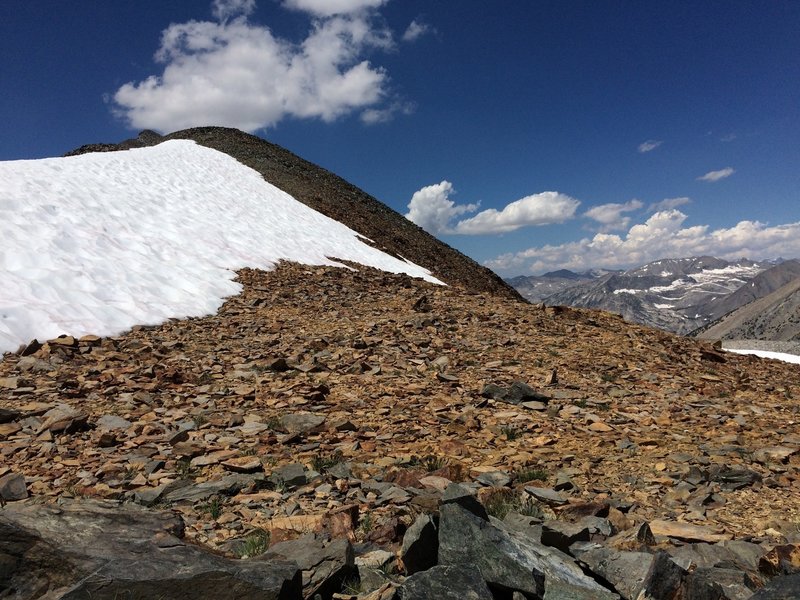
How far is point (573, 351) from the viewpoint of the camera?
1359 centimetres

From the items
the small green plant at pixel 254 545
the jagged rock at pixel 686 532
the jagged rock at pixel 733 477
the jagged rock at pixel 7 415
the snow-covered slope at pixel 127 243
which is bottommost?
the jagged rock at pixel 686 532

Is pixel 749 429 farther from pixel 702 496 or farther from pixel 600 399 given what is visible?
pixel 702 496

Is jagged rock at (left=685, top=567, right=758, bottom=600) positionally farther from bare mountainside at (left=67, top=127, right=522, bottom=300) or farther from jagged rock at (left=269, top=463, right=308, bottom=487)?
bare mountainside at (left=67, top=127, right=522, bottom=300)

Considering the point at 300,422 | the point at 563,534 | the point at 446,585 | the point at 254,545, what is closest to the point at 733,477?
the point at 563,534

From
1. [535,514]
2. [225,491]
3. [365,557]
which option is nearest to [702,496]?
[535,514]

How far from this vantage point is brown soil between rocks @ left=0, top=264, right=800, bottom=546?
239 inches

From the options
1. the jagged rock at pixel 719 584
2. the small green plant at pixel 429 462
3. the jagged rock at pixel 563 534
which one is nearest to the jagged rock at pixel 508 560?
the jagged rock at pixel 563 534

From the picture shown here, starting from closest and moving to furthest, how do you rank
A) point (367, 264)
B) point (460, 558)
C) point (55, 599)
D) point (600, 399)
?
point (55, 599) < point (460, 558) < point (600, 399) < point (367, 264)

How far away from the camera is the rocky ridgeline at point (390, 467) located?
3822 millimetres

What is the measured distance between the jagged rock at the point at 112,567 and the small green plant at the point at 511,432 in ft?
16.9

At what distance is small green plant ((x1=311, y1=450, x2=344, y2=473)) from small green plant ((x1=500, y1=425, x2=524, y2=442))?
115 inches

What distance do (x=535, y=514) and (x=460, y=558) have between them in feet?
6.24

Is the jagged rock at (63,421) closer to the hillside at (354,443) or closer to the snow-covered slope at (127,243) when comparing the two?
the hillside at (354,443)

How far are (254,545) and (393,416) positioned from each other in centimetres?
436
